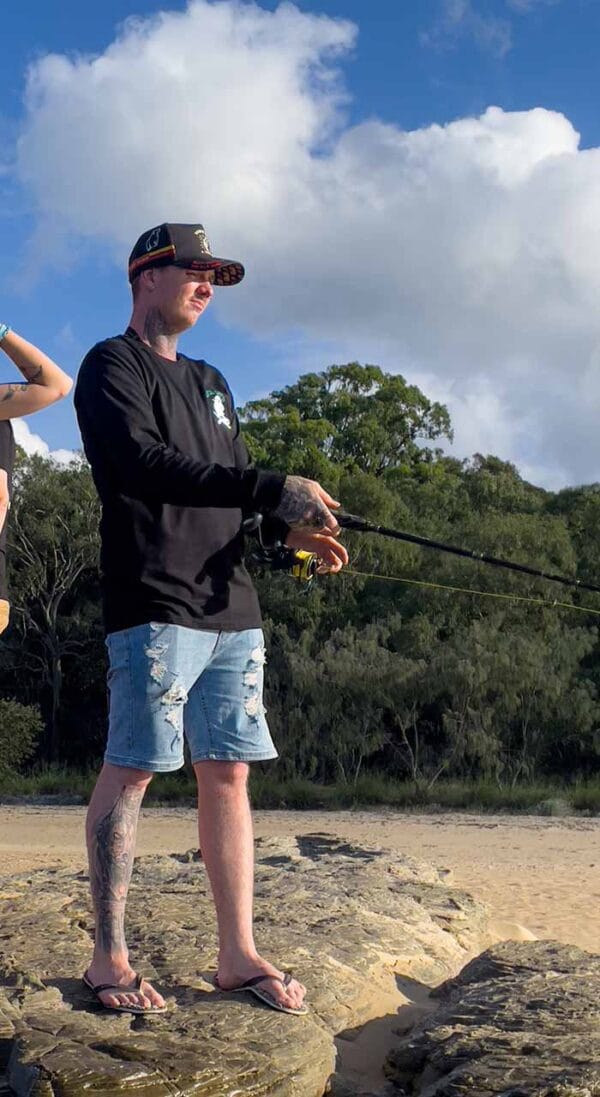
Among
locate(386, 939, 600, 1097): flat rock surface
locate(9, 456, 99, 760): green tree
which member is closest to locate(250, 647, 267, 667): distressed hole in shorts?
locate(386, 939, 600, 1097): flat rock surface

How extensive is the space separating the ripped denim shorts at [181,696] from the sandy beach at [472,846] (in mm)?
2754

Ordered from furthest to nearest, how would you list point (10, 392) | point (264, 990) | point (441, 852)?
point (441, 852)
point (10, 392)
point (264, 990)

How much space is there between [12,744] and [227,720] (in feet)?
64.2

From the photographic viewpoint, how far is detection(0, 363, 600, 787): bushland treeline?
20359mm

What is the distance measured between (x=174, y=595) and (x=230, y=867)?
2.66 feet

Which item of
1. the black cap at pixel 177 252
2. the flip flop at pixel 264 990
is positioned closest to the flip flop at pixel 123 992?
the flip flop at pixel 264 990

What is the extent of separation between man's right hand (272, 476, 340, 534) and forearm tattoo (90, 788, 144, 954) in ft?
2.88

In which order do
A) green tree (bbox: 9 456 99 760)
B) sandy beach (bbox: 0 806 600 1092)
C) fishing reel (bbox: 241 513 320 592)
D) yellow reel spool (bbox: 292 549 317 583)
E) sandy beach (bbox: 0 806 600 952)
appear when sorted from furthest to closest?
1. green tree (bbox: 9 456 99 760)
2. sandy beach (bbox: 0 806 600 952)
3. sandy beach (bbox: 0 806 600 1092)
4. yellow reel spool (bbox: 292 549 317 583)
5. fishing reel (bbox: 241 513 320 592)

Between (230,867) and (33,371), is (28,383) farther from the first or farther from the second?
(230,867)

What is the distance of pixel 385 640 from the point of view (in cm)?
2183

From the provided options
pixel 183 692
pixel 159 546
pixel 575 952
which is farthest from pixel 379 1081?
pixel 159 546

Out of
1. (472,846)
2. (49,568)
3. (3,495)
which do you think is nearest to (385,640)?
(49,568)

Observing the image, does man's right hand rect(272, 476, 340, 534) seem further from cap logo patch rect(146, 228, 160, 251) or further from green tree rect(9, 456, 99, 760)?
green tree rect(9, 456, 99, 760)

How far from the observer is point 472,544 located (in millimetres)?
A: 22922
